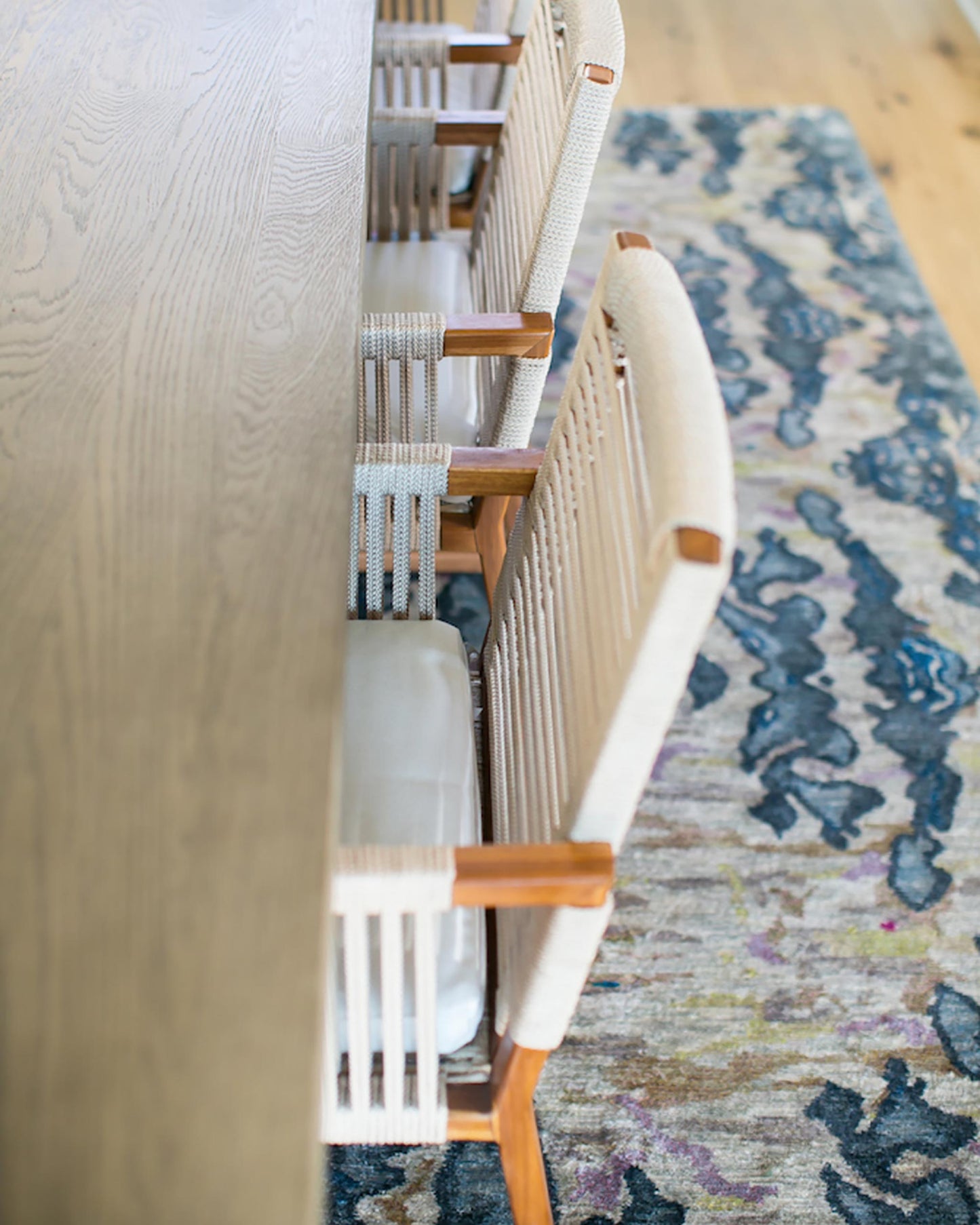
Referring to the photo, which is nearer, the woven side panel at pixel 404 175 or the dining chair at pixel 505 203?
the dining chair at pixel 505 203

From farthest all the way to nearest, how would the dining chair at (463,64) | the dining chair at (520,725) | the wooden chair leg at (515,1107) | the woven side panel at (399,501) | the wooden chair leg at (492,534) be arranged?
the dining chair at (463,64), the wooden chair leg at (492,534), the woven side panel at (399,501), the wooden chair leg at (515,1107), the dining chair at (520,725)

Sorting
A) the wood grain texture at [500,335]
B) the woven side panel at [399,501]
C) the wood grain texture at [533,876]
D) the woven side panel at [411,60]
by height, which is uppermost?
the woven side panel at [411,60]

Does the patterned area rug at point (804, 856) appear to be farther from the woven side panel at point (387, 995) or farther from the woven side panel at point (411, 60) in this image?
the woven side panel at point (411, 60)

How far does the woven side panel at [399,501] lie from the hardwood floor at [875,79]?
1.80 meters

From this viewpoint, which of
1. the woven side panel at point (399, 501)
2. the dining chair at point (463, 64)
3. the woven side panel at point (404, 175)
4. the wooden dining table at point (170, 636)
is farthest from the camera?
the dining chair at point (463, 64)

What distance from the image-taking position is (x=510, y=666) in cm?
102

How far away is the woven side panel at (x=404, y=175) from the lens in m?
1.43

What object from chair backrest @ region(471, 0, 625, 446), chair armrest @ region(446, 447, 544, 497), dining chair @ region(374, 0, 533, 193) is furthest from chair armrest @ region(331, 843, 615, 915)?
dining chair @ region(374, 0, 533, 193)

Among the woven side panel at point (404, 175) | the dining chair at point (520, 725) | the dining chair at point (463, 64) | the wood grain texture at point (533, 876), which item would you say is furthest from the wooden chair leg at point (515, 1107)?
the dining chair at point (463, 64)

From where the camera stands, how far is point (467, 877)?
0.71m

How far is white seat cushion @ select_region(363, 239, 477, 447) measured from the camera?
1.34 m

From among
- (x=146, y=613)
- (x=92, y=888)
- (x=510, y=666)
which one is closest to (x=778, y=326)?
(x=510, y=666)

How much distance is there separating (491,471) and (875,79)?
109 inches

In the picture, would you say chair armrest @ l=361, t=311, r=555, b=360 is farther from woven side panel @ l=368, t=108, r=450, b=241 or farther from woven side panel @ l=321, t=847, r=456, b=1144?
woven side panel @ l=321, t=847, r=456, b=1144
